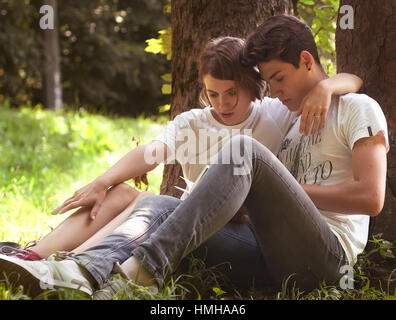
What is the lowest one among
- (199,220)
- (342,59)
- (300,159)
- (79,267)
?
(79,267)

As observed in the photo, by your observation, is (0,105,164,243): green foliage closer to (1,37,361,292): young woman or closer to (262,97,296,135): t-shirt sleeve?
(1,37,361,292): young woman

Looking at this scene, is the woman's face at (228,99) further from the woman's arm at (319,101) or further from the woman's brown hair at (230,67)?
the woman's arm at (319,101)

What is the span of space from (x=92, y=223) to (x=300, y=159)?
0.97 metres

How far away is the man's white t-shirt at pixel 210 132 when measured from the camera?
2.46 metres

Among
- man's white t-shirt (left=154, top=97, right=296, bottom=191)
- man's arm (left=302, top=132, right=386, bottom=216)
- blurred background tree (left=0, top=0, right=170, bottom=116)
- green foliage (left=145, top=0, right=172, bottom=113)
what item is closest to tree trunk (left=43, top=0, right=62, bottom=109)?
blurred background tree (left=0, top=0, right=170, bottom=116)

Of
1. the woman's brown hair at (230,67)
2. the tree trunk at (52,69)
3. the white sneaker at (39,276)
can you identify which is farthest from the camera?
the tree trunk at (52,69)

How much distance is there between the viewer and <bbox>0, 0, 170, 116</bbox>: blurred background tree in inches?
389

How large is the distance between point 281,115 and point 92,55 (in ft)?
32.0

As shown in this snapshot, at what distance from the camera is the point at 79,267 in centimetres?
178

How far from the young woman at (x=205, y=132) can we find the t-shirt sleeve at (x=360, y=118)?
0.08m

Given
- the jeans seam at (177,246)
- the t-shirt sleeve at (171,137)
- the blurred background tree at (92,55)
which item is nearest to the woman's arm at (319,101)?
the jeans seam at (177,246)

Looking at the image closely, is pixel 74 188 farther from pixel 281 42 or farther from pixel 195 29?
pixel 281 42
